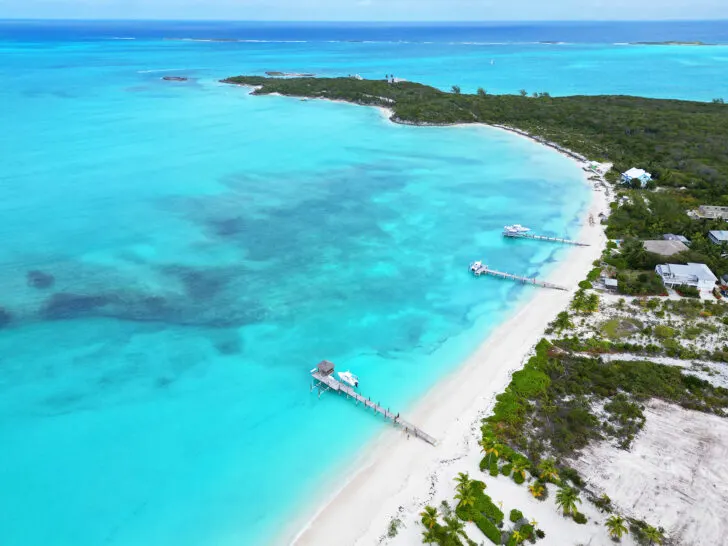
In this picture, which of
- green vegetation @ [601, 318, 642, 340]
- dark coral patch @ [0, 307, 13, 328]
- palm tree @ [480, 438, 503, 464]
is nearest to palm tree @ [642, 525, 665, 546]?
palm tree @ [480, 438, 503, 464]

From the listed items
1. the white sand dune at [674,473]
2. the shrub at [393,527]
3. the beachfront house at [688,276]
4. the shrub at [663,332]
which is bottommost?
the shrub at [393,527]

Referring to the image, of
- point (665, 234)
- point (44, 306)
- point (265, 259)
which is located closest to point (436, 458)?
point (265, 259)

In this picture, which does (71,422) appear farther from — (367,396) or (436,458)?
(436,458)

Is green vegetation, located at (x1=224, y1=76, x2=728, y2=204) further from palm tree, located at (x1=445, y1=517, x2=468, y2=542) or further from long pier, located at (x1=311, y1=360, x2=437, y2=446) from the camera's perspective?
palm tree, located at (x1=445, y1=517, x2=468, y2=542)

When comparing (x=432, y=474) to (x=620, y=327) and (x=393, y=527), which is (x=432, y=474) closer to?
(x=393, y=527)


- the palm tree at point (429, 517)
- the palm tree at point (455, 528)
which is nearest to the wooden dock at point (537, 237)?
the palm tree at point (455, 528)

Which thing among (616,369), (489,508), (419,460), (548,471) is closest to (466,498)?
(489,508)

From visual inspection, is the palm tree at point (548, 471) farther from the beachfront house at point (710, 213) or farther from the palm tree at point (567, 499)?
the beachfront house at point (710, 213)
